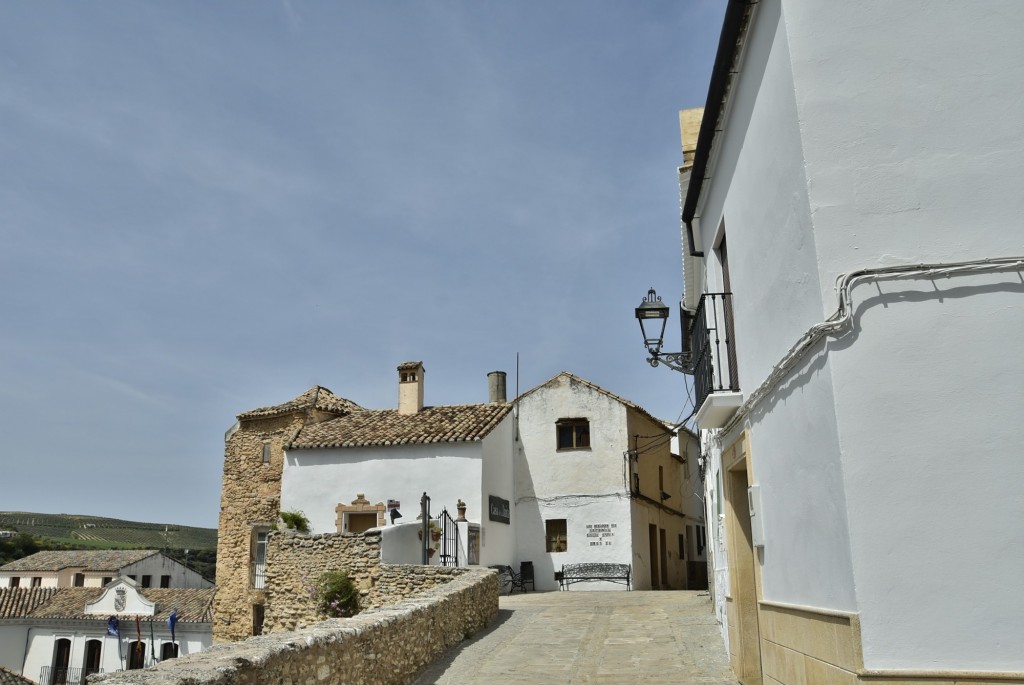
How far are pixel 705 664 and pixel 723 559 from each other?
127 cm

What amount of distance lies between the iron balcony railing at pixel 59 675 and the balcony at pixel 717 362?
32.4 m

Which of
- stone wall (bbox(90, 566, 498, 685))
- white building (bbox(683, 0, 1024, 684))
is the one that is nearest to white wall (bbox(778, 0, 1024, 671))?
white building (bbox(683, 0, 1024, 684))

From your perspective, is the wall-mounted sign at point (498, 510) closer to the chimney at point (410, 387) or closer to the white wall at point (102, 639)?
Answer: the chimney at point (410, 387)

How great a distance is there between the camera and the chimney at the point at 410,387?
2503cm

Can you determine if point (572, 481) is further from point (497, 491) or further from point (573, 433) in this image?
point (497, 491)

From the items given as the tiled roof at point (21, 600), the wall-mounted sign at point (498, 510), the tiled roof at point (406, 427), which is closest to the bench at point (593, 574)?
the wall-mounted sign at point (498, 510)

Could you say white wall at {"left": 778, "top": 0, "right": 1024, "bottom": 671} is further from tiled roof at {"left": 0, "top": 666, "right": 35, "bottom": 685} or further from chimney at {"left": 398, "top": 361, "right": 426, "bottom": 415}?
chimney at {"left": 398, "top": 361, "right": 426, "bottom": 415}

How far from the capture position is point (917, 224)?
4953 mm

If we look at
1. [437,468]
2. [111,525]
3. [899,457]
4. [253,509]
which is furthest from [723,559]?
[111,525]

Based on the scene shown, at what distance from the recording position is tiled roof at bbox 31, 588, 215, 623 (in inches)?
1268

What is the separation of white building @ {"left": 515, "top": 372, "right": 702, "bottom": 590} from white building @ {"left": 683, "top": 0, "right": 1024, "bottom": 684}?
17.4m

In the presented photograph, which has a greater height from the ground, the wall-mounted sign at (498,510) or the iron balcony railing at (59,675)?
the wall-mounted sign at (498,510)

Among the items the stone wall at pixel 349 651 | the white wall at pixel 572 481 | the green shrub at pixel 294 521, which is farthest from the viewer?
the white wall at pixel 572 481

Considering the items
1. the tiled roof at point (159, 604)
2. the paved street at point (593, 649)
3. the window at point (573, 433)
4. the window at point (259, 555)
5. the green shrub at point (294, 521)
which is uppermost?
the window at point (573, 433)
